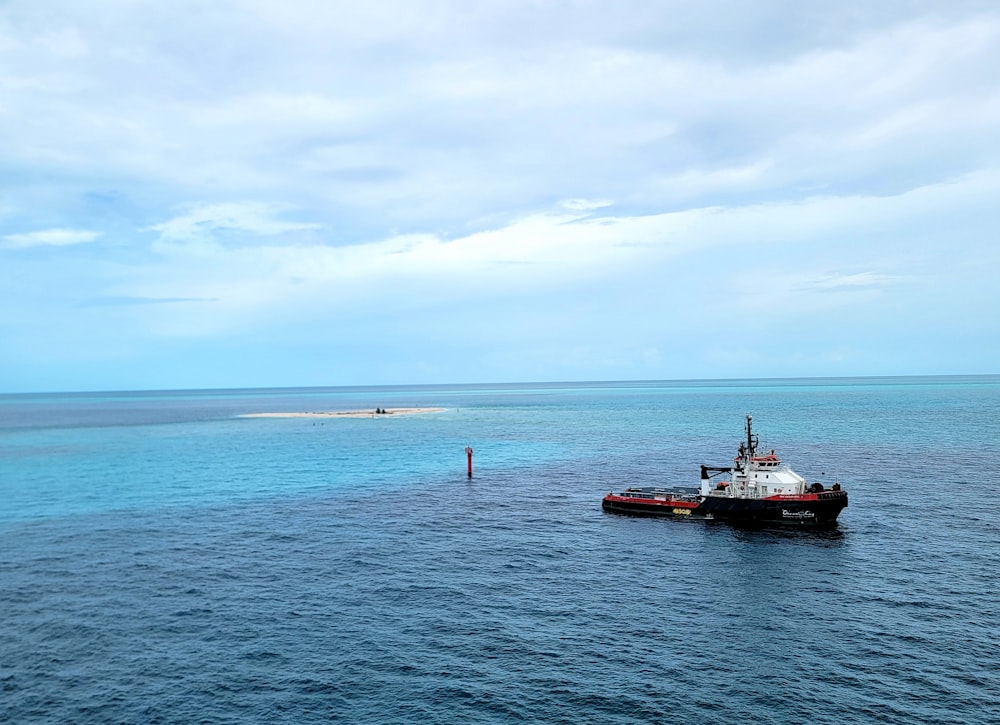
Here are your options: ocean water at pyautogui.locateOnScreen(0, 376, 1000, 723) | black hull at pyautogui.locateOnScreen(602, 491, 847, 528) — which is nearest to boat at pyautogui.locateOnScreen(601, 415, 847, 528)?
black hull at pyautogui.locateOnScreen(602, 491, 847, 528)

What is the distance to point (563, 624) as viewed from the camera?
51875 millimetres

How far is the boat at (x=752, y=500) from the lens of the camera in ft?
272

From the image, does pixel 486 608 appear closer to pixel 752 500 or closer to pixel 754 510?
pixel 754 510

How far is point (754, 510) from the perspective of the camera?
8625cm

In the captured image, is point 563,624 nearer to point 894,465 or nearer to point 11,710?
point 11,710

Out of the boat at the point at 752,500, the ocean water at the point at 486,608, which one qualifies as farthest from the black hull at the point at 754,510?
the ocean water at the point at 486,608

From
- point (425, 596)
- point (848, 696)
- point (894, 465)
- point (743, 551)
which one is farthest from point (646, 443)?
point (848, 696)

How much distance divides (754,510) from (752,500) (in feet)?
4.07

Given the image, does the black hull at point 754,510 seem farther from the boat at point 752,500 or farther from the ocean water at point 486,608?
the ocean water at point 486,608

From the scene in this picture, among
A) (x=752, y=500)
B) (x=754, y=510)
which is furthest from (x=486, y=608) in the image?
(x=752, y=500)

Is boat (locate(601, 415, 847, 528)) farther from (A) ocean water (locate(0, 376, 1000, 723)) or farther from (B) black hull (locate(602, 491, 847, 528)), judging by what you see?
(A) ocean water (locate(0, 376, 1000, 723))

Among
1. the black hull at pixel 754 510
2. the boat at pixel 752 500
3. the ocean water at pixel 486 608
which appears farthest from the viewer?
the boat at pixel 752 500

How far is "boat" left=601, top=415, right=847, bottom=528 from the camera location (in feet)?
272

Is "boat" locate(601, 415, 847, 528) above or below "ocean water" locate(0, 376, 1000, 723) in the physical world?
above
